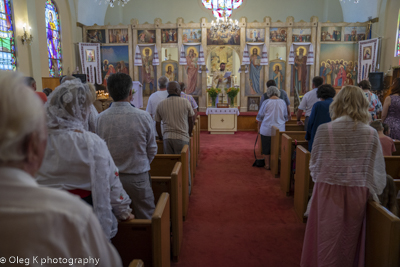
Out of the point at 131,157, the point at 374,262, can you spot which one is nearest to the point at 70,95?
the point at 131,157

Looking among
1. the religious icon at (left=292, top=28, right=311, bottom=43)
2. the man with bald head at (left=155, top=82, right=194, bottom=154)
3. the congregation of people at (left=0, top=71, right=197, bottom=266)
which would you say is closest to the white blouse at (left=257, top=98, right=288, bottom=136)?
the man with bald head at (left=155, top=82, right=194, bottom=154)

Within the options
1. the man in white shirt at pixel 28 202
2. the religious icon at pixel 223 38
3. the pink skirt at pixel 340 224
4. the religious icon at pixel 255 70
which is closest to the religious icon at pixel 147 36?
Result: the religious icon at pixel 223 38

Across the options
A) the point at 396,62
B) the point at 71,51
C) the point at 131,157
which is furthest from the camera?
the point at 71,51

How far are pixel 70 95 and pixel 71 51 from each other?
1203 centimetres

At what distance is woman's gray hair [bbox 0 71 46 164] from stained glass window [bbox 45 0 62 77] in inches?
463

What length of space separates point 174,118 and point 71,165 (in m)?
2.65

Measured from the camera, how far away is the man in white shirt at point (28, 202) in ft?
2.43

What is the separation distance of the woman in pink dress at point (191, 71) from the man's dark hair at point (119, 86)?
1070 centimetres

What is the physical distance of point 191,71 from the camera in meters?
13.2

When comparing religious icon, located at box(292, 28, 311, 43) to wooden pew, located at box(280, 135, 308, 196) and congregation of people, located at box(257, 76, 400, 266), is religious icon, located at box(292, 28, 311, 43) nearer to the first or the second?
wooden pew, located at box(280, 135, 308, 196)

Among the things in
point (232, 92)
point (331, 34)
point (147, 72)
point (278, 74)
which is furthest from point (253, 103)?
point (147, 72)

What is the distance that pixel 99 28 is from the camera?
42.7 feet

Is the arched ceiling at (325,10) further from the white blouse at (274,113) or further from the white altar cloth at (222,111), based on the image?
the white blouse at (274,113)

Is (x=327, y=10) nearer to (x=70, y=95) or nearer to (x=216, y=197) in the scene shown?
(x=216, y=197)
